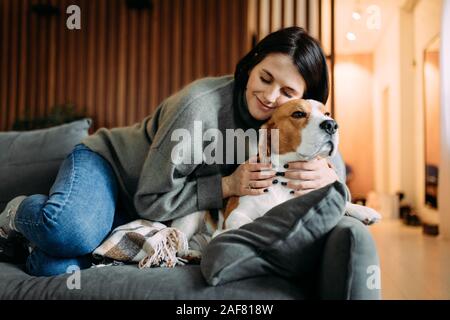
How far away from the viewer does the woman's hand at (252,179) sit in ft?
4.16

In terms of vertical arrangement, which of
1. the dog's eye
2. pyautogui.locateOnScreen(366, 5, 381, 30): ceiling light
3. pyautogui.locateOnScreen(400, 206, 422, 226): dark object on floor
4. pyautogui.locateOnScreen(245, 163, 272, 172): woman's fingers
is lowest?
pyautogui.locateOnScreen(400, 206, 422, 226): dark object on floor

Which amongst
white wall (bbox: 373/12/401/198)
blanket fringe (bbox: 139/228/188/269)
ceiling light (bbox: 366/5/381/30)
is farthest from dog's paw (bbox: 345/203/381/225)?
white wall (bbox: 373/12/401/198)

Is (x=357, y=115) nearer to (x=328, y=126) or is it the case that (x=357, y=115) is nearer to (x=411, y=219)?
(x=411, y=219)

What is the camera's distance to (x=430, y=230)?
407cm

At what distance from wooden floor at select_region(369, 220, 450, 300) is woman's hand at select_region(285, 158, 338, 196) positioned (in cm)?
97

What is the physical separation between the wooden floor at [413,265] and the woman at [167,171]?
109 cm

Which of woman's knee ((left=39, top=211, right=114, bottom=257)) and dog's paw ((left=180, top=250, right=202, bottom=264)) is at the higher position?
woman's knee ((left=39, top=211, right=114, bottom=257))

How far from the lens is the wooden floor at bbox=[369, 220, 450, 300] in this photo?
2.05m

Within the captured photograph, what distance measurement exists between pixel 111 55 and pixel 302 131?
9.88ft

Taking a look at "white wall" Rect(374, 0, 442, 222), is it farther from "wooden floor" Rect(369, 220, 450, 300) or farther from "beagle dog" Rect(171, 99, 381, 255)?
"beagle dog" Rect(171, 99, 381, 255)

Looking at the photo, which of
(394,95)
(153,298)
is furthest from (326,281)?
(394,95)

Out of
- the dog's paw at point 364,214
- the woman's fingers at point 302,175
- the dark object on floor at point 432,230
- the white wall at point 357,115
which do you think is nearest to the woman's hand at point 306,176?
the woman's fingers at point 302,175

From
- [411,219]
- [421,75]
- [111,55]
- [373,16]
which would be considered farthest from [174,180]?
[373,16]
